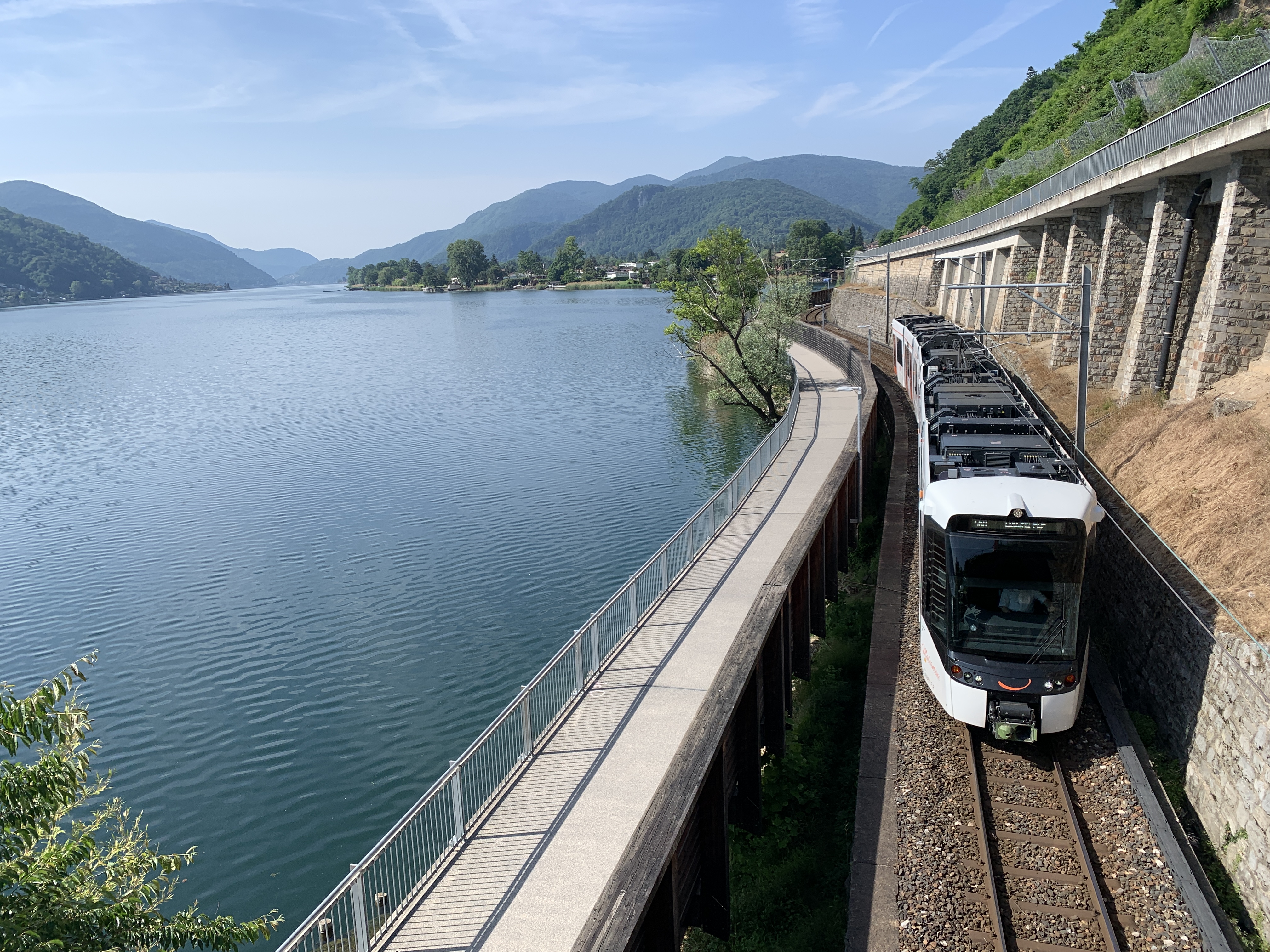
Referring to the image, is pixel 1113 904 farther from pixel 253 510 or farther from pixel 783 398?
pixel 783 398

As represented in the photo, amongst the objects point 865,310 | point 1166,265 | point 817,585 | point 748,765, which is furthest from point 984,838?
point 865,310

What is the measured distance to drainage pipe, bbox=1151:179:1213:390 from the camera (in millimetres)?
22438

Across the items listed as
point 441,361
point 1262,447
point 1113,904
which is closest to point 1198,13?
point 1262,447

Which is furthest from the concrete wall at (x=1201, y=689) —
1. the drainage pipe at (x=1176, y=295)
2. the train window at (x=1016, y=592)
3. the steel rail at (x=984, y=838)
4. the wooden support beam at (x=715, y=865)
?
the drainage pipe at (x=1176, y=295)

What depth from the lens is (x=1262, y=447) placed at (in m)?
14.9

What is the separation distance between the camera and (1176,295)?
23.0 metres

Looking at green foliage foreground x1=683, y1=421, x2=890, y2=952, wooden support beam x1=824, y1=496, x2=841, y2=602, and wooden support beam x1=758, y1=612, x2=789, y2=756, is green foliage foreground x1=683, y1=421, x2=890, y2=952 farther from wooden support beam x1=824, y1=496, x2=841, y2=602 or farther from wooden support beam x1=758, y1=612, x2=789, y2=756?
wooden support beam x1=824, y1=496, x2=841, y2=602

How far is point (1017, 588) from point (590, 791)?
644 centimetres

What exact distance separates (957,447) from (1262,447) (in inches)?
208

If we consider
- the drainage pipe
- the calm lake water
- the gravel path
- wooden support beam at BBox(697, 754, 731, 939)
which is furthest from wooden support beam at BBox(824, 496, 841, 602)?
wooden support beam at BBox(697, 754, 731, 939)

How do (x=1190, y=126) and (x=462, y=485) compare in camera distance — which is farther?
(x=462, y=485)

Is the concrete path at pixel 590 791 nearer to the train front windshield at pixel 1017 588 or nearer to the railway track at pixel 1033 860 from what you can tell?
the train front windshield at pixel 1017 588

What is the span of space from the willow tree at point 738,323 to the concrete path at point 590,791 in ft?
94.1

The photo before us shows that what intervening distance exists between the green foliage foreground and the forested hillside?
2339cm
